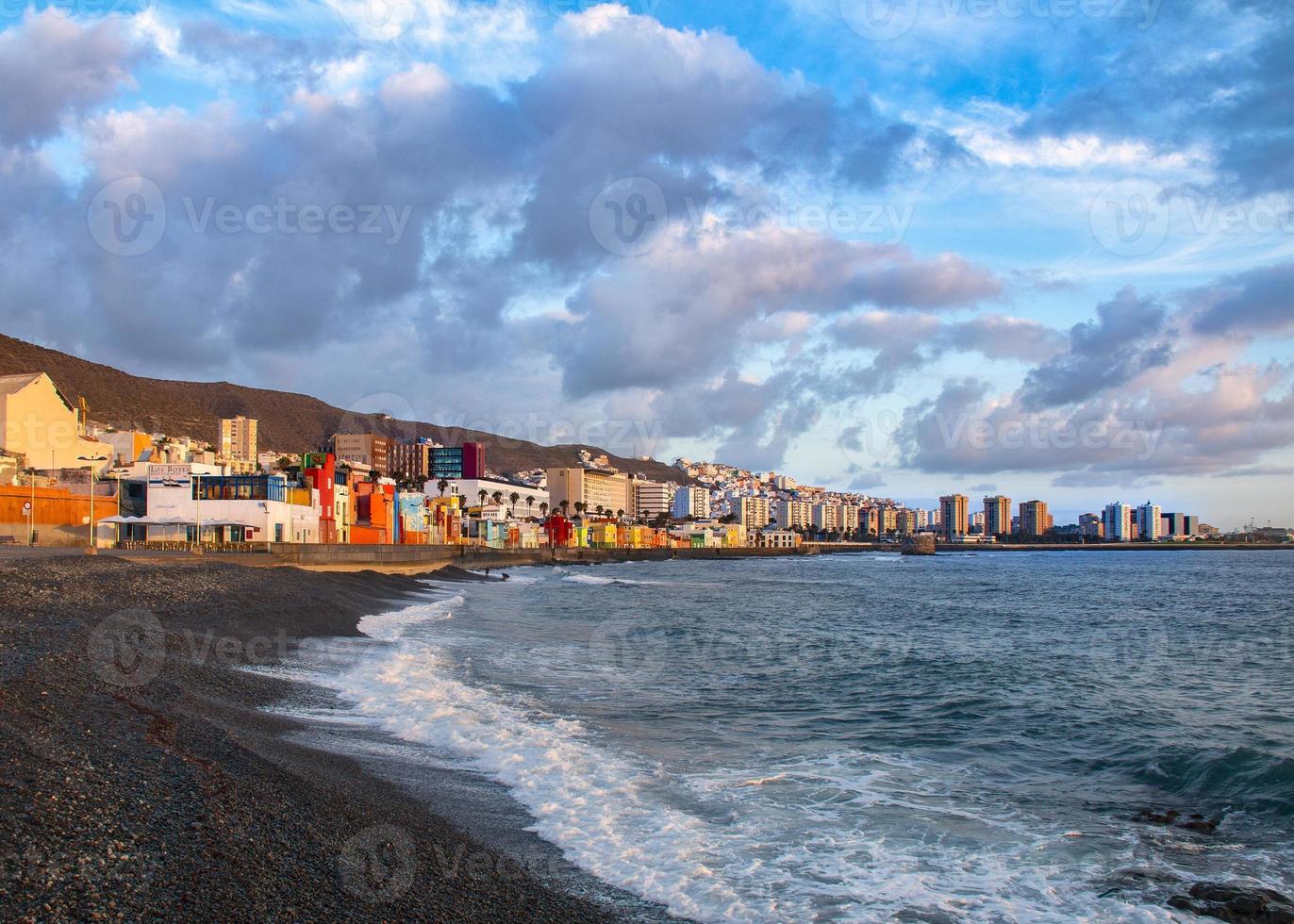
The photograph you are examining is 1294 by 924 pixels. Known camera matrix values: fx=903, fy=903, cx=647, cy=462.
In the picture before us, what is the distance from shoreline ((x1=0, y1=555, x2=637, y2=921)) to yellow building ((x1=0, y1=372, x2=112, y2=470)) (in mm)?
54518

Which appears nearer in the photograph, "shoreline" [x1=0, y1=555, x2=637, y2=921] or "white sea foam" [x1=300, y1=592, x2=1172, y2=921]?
"shoreline" [x1=0, y1=555, x2=637, y2=921]

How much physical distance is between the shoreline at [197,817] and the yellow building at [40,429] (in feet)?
179

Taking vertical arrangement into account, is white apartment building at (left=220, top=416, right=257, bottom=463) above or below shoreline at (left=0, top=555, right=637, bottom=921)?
above

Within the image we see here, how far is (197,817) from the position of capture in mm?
6090

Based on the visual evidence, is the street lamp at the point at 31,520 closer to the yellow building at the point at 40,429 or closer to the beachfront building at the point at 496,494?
the yellow building at the point at 40,429

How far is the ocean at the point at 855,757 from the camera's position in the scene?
6992 mm
